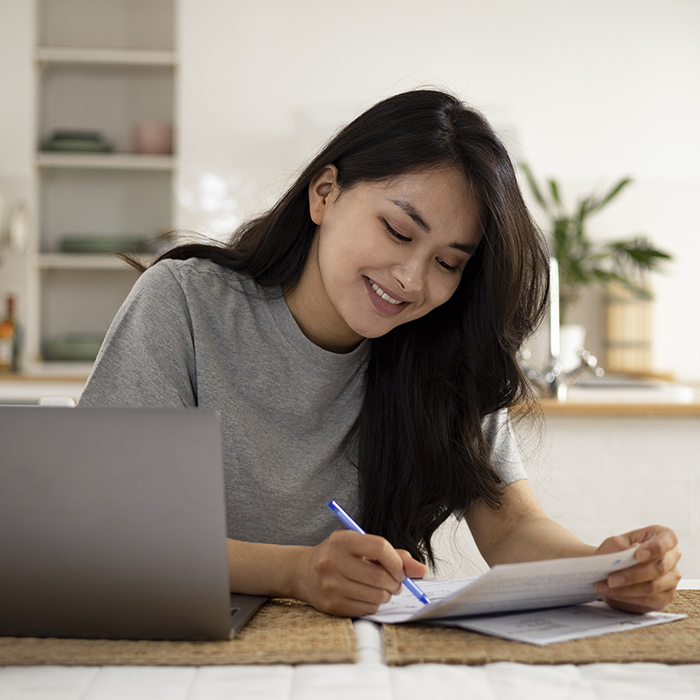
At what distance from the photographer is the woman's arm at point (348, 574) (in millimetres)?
768

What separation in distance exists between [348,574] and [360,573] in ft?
0.04

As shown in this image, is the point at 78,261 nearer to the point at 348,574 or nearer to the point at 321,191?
the point at 321,191

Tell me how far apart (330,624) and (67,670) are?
0.24 m

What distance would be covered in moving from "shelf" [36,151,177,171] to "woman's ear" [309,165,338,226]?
241cm

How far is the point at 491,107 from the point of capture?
11.1 feet

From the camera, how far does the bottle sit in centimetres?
296

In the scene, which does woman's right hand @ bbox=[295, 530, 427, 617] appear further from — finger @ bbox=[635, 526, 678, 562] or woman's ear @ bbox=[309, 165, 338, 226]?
woman's ear @ bbox=[309, 165, 338, 226]

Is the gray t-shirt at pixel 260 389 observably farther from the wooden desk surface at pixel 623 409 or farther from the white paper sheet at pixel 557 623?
the wooden desk surface at pixel 623 409

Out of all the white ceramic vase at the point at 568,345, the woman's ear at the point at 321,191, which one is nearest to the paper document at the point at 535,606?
the woman's ear at the point at 321,191

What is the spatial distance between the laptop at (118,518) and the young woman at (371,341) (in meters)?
0.32

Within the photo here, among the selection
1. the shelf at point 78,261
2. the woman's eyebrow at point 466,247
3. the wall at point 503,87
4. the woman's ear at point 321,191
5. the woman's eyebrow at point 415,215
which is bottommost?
the woman's eyebrow at point 466,247

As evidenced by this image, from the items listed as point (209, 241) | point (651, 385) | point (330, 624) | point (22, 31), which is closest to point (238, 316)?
point (209, 241)

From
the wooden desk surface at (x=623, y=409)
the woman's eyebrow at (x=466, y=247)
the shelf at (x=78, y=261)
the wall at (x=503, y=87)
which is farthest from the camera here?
the wall at (x=503, y=87)

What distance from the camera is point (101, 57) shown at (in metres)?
3.43
